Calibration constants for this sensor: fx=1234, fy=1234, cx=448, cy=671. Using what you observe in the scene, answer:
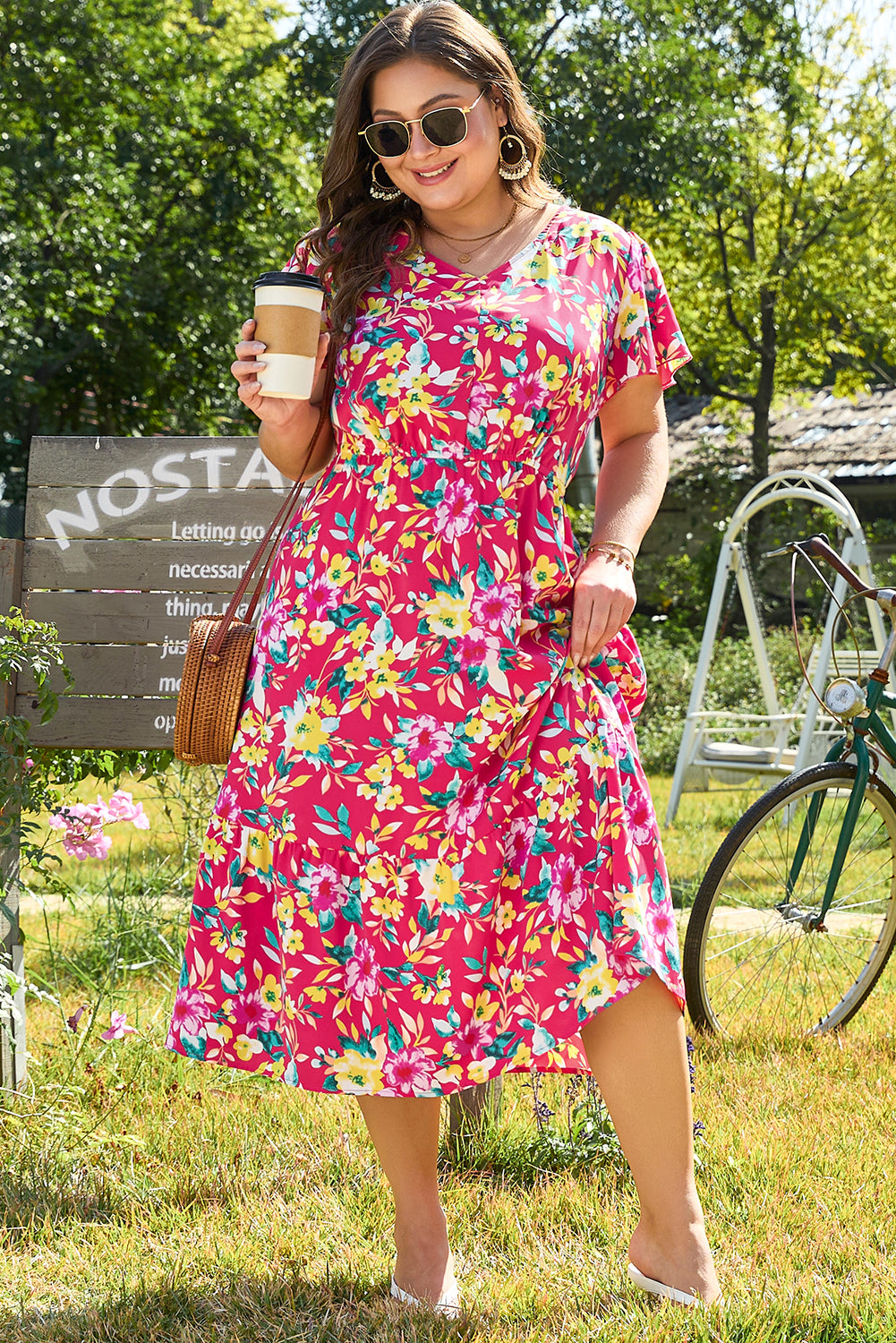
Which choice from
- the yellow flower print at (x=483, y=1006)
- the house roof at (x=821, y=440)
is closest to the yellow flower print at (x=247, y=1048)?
the yellow flower print at (x=483, y=1006)

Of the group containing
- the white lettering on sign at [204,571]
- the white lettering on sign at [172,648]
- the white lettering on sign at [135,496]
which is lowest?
the white lettering on sign at [172,648]

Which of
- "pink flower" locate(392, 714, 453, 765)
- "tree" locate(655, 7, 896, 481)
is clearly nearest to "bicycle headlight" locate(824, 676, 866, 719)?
"pink flower" locate(392, 714, 453, 765)

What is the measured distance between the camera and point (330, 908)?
176 centimetres

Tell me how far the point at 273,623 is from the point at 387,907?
18.2 inches

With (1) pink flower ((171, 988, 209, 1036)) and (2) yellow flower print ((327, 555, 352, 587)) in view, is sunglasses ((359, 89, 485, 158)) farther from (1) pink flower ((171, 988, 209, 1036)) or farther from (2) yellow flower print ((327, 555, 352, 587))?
(1) pink flower ((171, 988, 209, 1036))

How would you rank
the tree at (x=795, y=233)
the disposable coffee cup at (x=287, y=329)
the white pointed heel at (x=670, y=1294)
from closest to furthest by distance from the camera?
1. the disposable coffee cup at (x=287, y=329)
2. the white pointed heel at (x=670, y=1294)
3. the tree at (x=795, y=233)

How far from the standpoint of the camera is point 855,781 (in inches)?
114

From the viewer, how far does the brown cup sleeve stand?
166 cm

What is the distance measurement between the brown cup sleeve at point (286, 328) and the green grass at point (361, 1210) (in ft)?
4.64

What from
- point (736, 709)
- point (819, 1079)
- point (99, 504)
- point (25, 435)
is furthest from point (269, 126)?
point (819, 1079)

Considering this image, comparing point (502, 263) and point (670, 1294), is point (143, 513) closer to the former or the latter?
point (502, 263)

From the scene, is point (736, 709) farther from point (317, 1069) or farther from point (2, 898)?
point (317, 1069)

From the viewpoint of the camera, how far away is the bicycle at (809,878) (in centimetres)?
288

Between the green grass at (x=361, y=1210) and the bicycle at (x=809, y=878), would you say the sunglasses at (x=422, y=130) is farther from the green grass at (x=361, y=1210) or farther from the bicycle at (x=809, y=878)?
the green grass at (x=361, y=1210)
